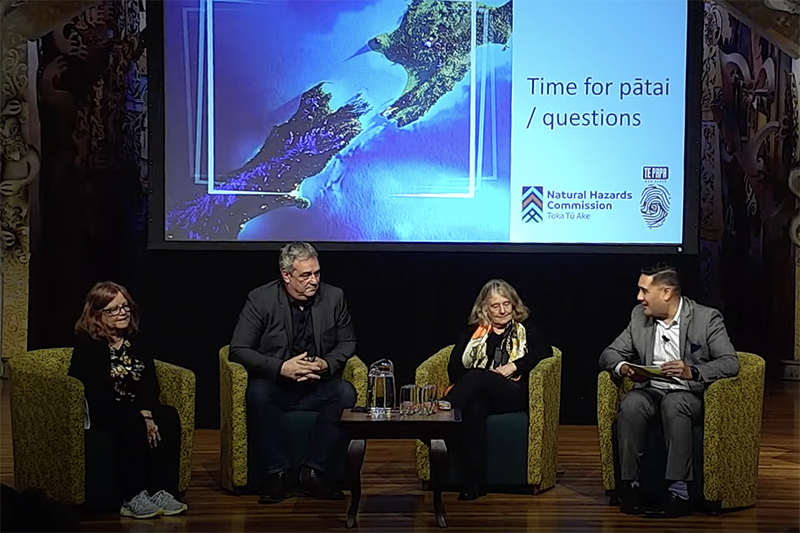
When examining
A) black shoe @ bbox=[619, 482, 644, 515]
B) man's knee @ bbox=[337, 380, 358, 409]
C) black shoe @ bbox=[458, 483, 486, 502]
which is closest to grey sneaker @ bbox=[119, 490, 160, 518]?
man's knee @ bbox=[337, 380, 358, 409]

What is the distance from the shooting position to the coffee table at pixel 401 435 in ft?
14.9

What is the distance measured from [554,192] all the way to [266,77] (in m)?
1.75

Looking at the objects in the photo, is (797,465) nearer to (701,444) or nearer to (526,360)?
(701,444)

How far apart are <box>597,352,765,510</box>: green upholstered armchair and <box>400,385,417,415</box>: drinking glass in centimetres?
90

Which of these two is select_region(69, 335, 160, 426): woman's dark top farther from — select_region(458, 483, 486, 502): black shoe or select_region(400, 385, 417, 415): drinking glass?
select_region(458, 483, 486, 502): black shoe

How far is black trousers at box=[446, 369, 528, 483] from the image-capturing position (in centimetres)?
510

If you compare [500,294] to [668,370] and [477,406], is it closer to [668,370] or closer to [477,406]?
[477,406]

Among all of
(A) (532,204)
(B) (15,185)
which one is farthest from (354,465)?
(B) (15,185)

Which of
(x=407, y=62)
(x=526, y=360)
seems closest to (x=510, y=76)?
(x=407, y=62)

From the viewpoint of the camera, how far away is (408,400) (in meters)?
4.84

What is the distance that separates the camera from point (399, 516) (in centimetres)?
477

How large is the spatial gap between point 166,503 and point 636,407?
6.54 ft

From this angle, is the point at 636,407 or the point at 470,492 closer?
the point at 636,407

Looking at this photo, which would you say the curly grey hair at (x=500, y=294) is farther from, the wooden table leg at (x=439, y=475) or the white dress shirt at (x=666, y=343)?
the wooden table leg at (x=439, y=475)
